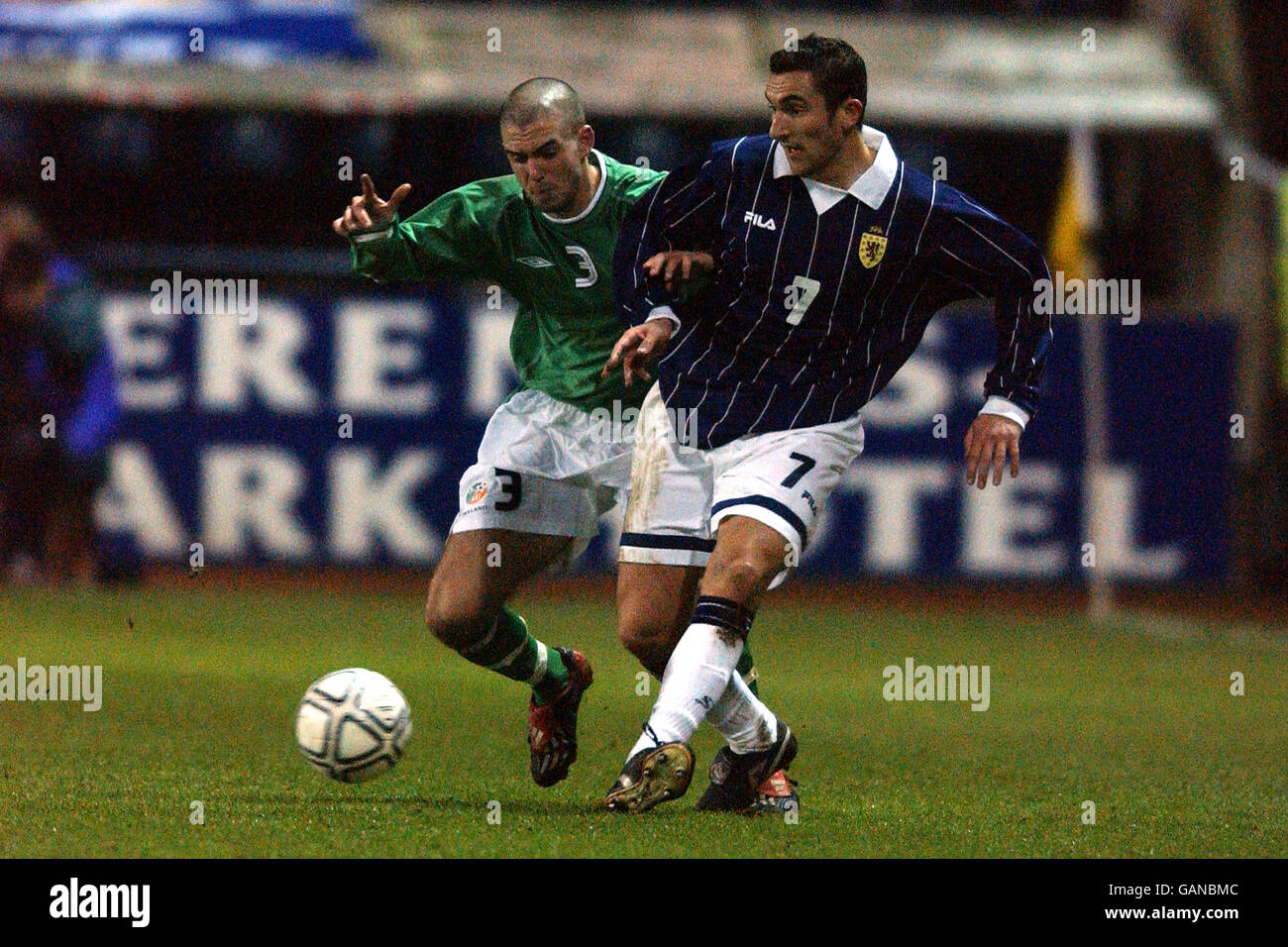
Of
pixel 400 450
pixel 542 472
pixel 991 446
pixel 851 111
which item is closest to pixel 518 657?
pixel 542 472

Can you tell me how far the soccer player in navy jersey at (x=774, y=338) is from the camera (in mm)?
6734

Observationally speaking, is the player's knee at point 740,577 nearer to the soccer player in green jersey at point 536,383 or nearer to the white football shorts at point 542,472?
the soccer player in green jersey at point 536,383

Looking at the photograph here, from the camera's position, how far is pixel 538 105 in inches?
283

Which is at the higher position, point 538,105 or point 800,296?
point 538,105

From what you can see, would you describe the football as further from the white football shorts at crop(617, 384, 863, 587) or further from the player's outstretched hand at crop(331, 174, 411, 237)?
the player's outstretched hand at crop(331, 174, 411, 237)

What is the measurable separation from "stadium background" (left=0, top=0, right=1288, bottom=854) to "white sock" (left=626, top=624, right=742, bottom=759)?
6233mm

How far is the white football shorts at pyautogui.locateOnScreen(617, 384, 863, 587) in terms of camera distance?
673cm

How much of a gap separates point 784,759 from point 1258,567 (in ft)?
37.3

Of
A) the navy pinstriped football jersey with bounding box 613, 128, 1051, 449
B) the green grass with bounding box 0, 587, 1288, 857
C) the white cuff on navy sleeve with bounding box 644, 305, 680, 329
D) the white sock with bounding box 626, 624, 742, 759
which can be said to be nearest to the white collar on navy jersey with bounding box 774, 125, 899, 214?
the navy pinstriped football jersey with bounding box 613, 128, 1051, 449

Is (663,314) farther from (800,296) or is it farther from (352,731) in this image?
(352,731)

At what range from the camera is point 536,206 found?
7.60 metres

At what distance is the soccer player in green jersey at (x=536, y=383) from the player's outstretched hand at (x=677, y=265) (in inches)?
22.6

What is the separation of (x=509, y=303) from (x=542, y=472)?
907 cm
